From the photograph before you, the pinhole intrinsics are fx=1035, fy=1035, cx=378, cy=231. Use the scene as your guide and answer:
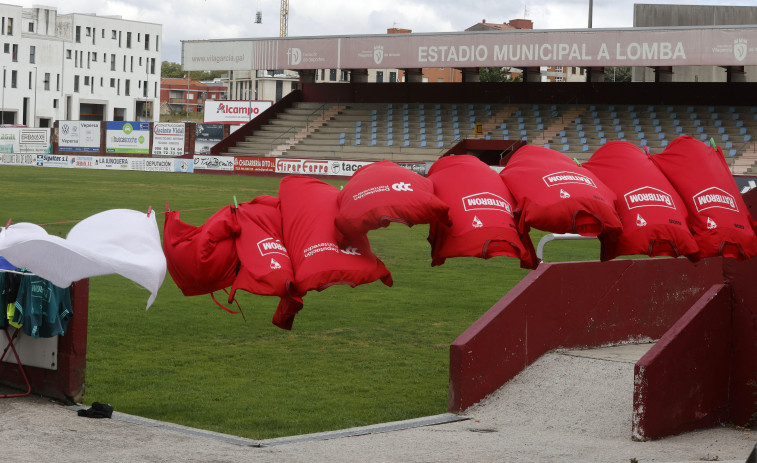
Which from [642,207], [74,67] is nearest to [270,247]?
[642,207]

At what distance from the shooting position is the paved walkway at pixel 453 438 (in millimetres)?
8805

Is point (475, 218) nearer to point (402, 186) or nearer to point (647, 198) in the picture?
point (402, 186)

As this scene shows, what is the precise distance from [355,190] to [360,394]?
609cm

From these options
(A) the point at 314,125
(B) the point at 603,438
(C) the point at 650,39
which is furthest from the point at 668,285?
(A) the point at 314,125

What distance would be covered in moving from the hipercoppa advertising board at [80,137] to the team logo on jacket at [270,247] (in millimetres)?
62776

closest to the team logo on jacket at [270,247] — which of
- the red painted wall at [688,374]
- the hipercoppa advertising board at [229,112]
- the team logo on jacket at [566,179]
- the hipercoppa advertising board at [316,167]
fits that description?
the team logo on jacket at [566,179]

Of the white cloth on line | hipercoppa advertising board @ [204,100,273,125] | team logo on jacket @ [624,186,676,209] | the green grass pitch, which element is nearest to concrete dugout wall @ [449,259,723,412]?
the green grass pitch

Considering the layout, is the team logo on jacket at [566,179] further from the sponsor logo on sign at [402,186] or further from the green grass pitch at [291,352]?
the green grass pitch at [291,352]

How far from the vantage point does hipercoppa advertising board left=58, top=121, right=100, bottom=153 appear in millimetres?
66438

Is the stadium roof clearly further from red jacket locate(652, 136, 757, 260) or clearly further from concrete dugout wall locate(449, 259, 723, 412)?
red jacket locate(652, 136, 757, 260)

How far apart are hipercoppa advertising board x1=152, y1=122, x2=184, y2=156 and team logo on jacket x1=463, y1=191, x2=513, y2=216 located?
60740mm

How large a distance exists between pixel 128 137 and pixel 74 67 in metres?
67.4

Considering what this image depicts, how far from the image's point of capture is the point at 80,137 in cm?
6662

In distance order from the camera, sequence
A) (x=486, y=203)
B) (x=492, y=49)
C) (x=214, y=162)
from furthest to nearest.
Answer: (x=214, y=162)
(x=492, y=49)
(x=486, y=203)
